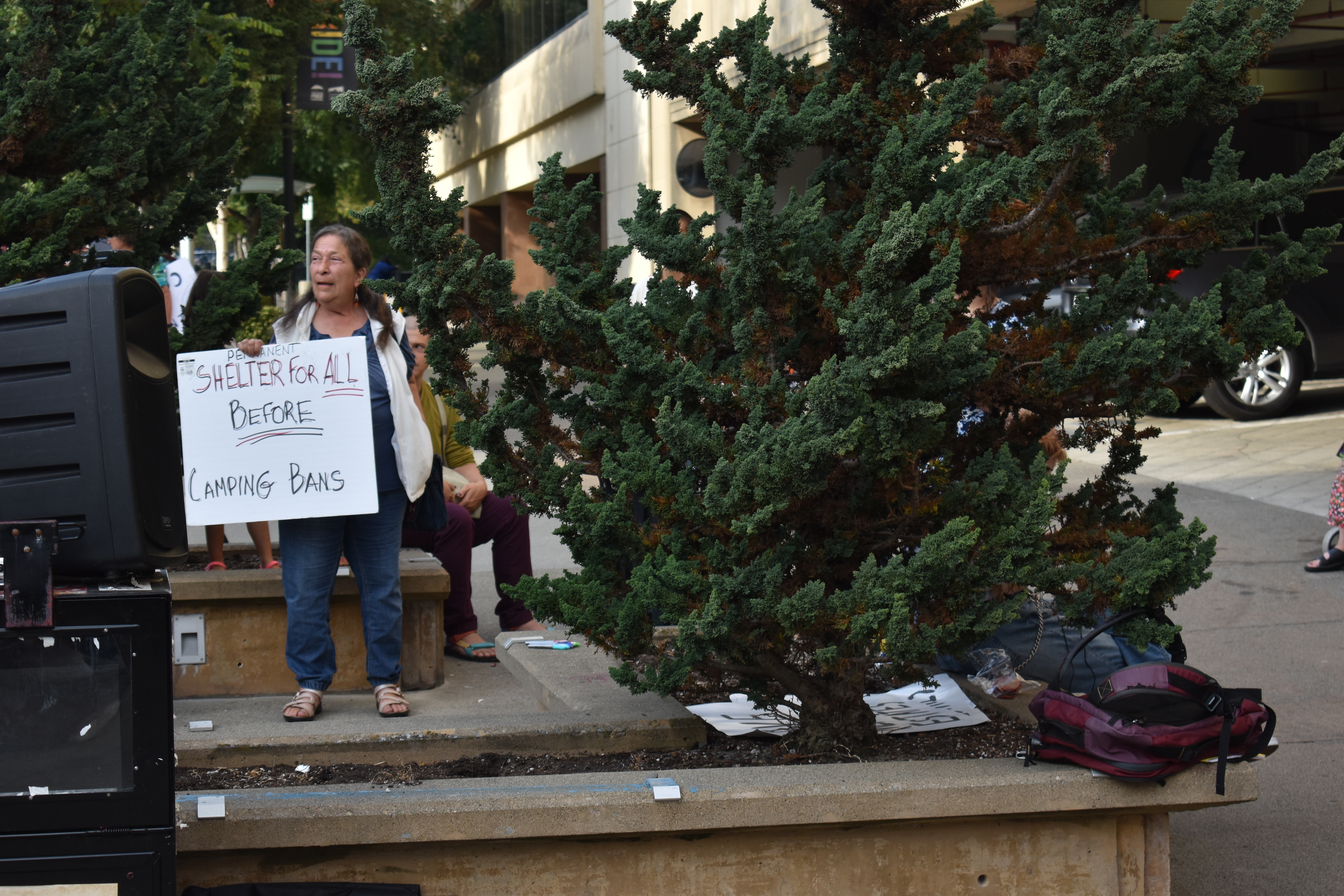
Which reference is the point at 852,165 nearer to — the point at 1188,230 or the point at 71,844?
the point at 1188,230

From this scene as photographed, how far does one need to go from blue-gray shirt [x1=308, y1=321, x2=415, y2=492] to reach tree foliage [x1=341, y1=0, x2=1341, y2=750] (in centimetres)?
102

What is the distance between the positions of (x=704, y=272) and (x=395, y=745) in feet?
5.71

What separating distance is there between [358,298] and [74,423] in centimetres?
238

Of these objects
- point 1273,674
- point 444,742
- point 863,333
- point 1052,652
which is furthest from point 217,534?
point 1273,674

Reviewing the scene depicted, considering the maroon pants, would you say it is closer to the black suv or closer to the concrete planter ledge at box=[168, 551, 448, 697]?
the concrete planter ledge at box=[168, 551, 448, 697]

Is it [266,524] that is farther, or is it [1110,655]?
[266,524]

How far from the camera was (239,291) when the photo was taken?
5.79 metres

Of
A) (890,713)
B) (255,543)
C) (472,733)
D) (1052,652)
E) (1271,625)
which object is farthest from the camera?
(1271,625)

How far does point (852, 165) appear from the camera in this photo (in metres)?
3.87

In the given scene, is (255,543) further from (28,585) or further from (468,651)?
(28,585)

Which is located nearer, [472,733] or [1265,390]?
[472,733]

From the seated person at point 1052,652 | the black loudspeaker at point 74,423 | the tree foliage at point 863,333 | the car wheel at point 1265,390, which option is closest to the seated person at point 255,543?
the tree foliage at point 863,333

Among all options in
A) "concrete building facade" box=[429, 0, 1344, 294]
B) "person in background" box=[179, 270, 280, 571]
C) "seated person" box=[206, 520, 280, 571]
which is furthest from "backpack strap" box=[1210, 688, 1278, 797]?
"seated person" box=[206, 520, 280, 571]

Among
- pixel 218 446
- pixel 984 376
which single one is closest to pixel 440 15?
pixel 218 446
